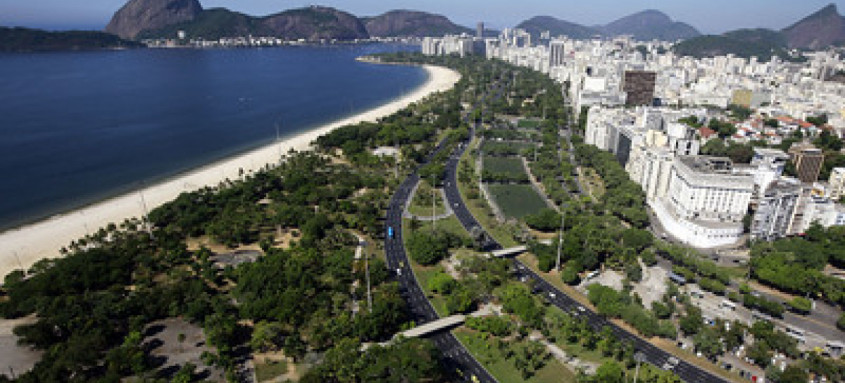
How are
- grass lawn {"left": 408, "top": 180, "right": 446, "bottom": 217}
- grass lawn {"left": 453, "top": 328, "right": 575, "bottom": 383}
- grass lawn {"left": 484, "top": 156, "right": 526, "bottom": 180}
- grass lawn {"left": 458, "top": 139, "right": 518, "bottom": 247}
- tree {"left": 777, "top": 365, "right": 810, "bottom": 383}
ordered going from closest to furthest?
tree {"left": 777, "top": 365, "right": 810, "bottom": 383} < grass lawn {"left": 453, "top": 328, "right": 575, "bottom": 383} < grass lawn {"left": 458, "top": 139, "right": 518, "bottom": 247} < grass lawn {"left": 408, "top": 180, "right": 446, "bottom": 217} < grass lawn {"left": 484, "top": 156, "right": 526, "bottom": 180}

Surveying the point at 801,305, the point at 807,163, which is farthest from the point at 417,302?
the point at 807,163

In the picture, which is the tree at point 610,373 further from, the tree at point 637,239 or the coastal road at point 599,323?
the tree at point 637,239

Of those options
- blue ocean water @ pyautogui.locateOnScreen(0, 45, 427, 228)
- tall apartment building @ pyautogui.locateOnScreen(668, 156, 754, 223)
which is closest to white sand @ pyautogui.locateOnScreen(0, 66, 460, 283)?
blue ocean water @ pyautogui.locateOnScreen(0, 45, 427, 228)

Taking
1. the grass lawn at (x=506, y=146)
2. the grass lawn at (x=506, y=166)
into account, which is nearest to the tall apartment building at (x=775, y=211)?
the grass lawn at (x=506, y=166)

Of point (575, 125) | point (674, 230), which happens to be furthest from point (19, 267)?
point (575, 125)

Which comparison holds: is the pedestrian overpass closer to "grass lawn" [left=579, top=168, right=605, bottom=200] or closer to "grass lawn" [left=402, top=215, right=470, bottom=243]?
"grass lawn" [left=402, top=215, right=470, bottom=243]

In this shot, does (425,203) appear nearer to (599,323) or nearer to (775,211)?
(599,323)
